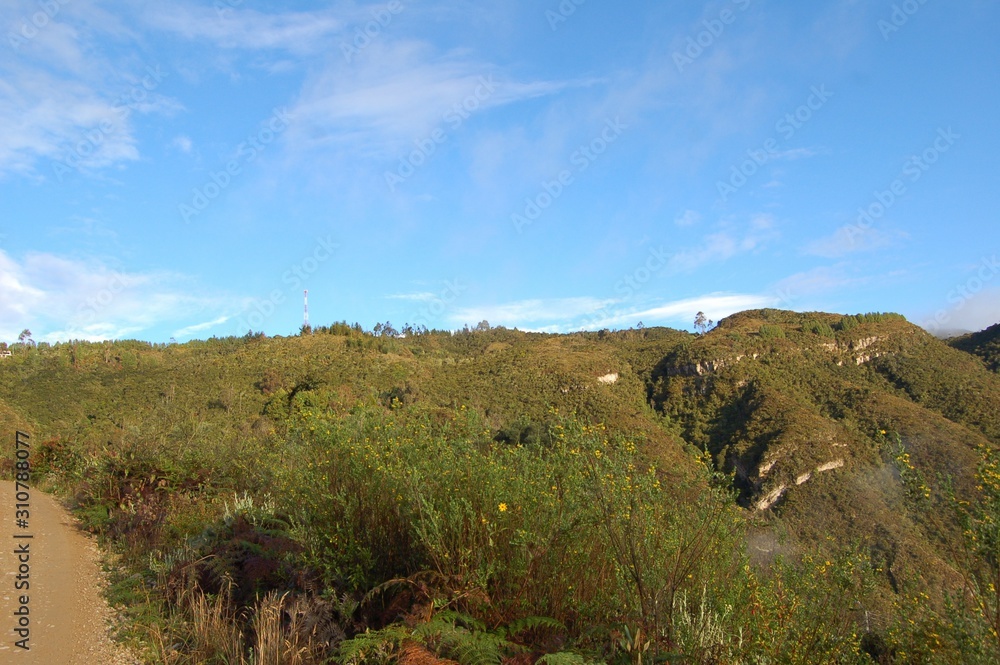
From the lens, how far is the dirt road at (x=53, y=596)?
14.7 feet

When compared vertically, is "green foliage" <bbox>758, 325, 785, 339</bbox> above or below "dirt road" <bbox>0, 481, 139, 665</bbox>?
above

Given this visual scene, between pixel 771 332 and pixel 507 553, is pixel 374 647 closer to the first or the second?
pixel 507 553

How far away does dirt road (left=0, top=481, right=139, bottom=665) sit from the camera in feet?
14.7

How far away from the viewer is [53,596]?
18.1ft

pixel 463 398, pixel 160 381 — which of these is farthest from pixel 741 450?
pixel 160 381

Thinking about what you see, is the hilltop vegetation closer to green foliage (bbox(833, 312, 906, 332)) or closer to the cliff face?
the cliff face

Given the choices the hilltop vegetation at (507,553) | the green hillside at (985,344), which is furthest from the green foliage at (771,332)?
the hilltop vegetation at (507,553)

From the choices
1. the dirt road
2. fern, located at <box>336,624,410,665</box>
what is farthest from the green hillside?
the dirt road

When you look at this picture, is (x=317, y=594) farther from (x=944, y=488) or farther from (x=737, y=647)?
(x=944, y=488)

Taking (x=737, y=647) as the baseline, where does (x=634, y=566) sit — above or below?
above

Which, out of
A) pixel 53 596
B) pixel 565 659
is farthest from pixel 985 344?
pixel 53 596

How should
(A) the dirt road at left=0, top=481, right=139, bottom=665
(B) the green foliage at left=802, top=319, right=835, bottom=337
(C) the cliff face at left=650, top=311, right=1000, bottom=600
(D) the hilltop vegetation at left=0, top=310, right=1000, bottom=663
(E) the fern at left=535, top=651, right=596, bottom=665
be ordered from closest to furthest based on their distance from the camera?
(E) the fern at left=535, top=651, right=596, bottom=665 < (D) the hilltop vegetation at left=0, top=310, right=1000, bottom=663 < (A) the dirt road at left=0, top=481, right=139, bottom=665 < (C) the cliff face at left=650, top=311, right=1000, bottom=600 < (B) the green foliage at left=802, top=319, right=835, bottom=337

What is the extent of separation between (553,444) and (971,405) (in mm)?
49752

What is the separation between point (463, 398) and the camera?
148ft
